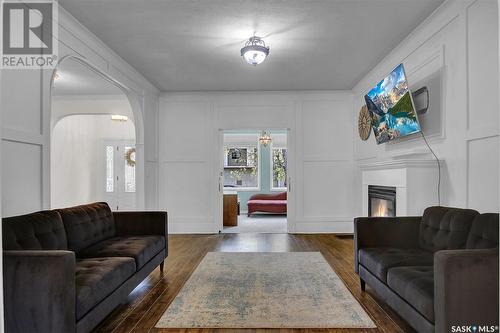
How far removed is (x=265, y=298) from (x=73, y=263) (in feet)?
5.44

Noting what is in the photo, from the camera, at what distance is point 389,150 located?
4770mm

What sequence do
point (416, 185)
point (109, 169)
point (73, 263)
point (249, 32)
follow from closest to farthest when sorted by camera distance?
point (73, 263) < point (416, 185) < point (249, 32) < point (109, 169)

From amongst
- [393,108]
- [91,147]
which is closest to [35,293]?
[393,108]

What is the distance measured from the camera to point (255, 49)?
12.6ft

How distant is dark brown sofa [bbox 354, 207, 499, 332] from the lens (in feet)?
5.90

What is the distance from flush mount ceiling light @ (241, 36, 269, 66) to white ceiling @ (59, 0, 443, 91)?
0.30 feet

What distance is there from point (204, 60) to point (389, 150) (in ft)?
9.56

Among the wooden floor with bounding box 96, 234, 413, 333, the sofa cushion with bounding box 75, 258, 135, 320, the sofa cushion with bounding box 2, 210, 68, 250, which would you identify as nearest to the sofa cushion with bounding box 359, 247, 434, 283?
the wooden floor with bounding box 96, 234, 413, 333

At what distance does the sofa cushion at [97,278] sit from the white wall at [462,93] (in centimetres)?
294

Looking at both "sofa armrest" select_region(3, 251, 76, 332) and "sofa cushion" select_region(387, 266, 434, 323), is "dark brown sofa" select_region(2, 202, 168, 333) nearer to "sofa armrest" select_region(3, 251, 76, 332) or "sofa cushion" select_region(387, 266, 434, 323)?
"sofa armrest" select_region(3, 251, 76, 332)

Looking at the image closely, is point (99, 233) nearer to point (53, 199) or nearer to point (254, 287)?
point (254, 287)

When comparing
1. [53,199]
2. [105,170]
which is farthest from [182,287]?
[105,170]

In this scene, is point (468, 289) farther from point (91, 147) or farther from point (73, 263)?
point (91, 147)

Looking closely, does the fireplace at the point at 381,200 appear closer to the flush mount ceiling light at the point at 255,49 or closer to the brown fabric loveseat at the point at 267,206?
the flush mount ceiling light at the point at 255,49
